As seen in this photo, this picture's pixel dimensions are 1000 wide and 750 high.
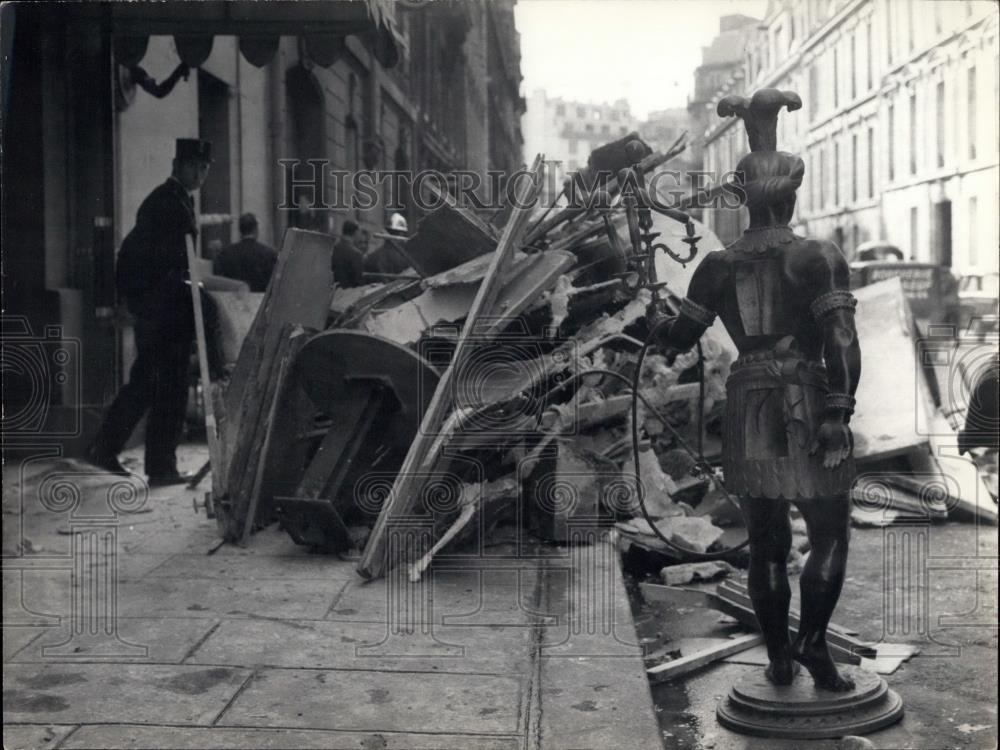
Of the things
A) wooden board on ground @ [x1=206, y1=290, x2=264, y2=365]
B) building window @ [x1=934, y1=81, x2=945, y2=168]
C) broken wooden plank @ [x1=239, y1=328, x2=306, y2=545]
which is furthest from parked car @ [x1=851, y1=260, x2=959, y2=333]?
broken wooden plank @ [x1=239, y1=328, x2=306, y2=545]

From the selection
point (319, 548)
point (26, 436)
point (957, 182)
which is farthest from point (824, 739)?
point (957, 182)

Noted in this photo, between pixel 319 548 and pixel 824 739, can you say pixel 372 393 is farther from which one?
pixel 824 739

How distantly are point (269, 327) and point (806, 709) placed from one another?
3.80 m

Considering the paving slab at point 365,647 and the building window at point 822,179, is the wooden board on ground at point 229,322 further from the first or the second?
the building window at point 822,179

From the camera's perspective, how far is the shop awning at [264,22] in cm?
690

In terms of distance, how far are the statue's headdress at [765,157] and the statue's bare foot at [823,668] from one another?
1.52m

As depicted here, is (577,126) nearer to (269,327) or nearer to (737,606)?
(269,327)

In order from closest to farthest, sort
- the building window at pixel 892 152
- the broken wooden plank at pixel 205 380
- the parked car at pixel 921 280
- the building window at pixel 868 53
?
the broken wooden plank at pixel 205 380 → the building window at pixel 868 53 → the building window at pixel 892 152 → the parked car at pixel 921 280

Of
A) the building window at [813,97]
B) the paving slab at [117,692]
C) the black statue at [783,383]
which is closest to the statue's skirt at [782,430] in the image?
the black statue at [783,383]

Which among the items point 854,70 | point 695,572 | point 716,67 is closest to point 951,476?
point 695,572

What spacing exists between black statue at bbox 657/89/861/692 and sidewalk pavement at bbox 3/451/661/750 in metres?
0.64

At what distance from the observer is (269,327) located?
20.8ft

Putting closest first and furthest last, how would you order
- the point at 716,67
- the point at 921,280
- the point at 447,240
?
the point at 716,67, the point at 447,240, the point at 921,280

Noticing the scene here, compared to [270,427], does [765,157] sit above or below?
above
